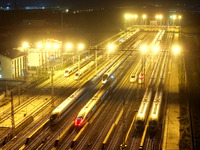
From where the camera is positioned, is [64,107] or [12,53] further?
[12,53]

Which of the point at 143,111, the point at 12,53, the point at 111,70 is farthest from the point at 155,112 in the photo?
the point at 12,53

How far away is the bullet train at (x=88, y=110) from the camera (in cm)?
1422

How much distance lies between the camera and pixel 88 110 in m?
15.1

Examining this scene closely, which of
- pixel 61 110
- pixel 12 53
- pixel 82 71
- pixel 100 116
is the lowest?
pixel 100 116

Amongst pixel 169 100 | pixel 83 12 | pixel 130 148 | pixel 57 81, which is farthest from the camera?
pixel 83 12

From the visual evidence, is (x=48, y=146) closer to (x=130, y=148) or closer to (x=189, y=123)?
(x=130, y=148)

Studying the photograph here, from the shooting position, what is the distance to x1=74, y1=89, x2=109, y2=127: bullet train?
46.6ft

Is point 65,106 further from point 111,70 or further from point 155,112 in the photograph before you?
point 111,70

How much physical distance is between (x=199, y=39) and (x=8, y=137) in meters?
20.8

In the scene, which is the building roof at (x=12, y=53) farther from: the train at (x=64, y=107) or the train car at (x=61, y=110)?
the train car at (x=61, y=110)

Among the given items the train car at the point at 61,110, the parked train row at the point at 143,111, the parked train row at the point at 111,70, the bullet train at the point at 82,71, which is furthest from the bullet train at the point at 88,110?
the bullet train at the point at 82,71

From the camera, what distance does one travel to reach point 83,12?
53375 millimetres

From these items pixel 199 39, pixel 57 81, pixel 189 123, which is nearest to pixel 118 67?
pixel 57 81

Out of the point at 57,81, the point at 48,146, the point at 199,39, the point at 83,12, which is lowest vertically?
the point at 48,146
